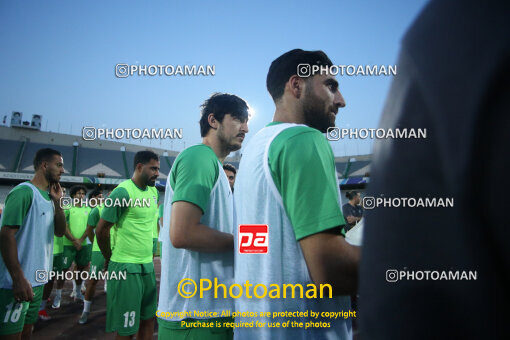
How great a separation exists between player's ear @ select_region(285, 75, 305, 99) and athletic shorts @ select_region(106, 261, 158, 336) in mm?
3130

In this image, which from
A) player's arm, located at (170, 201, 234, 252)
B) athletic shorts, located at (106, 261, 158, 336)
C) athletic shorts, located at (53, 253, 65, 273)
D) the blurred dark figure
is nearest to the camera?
the blurred dark figure

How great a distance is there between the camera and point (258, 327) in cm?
110

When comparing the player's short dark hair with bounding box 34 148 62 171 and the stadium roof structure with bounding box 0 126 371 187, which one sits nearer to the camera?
the player's short dark hair with bounding box 34 148 62 171

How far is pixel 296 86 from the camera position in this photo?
137 cm

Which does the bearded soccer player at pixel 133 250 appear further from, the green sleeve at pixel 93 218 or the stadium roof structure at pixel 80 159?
the stadium roof structure at pixel 80 159

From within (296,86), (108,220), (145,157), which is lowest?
(108,220)

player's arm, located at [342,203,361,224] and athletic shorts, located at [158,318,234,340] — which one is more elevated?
player's arm, located at [342,203,361,224]

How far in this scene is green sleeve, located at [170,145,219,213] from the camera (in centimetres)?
170

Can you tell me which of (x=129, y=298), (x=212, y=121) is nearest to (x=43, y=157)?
(x=129, y=298)

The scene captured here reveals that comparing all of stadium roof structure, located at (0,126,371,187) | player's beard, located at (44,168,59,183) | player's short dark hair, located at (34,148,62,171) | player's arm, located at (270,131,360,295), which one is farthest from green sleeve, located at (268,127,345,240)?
stadium roof structure, located at (0,126,371,187)

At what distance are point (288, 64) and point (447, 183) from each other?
1.22m

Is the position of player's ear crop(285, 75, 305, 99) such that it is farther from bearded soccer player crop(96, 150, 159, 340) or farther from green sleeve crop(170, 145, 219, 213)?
bearded soccer player crop(96, 150, 159, 340)

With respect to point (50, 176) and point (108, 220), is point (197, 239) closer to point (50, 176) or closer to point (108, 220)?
point (108, 220)

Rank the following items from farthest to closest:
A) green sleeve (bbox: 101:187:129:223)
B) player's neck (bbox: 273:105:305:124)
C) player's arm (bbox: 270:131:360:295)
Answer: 1. green sleeve (bbox: 101:187:129:223)
2. player's neck (bbox: 273:105:305:124)
3. player's arm (bbox: 270:131:360:295)
